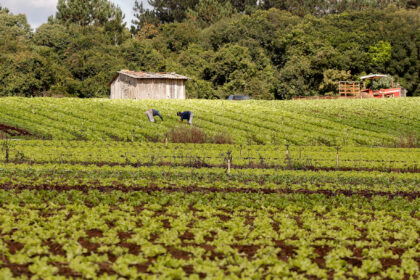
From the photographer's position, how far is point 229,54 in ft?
273

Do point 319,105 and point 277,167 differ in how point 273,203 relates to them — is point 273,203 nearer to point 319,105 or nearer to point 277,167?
point 277,167

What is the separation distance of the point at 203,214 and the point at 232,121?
3069 cm

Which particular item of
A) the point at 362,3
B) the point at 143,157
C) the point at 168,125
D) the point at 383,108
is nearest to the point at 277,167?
the point at 143,157

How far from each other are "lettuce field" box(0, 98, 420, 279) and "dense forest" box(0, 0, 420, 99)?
4839cm

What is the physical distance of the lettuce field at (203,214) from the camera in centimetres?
947

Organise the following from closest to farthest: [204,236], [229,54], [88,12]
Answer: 1. [204,236]
2. [229,54]
3. [88,12]

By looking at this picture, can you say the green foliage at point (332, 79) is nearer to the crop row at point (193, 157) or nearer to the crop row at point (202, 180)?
the crop row at point (193, 157)

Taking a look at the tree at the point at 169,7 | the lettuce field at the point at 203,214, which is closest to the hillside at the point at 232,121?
the lettuce field at the point at 203,214

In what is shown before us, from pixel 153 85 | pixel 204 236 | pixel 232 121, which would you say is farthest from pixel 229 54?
pixel 204 236

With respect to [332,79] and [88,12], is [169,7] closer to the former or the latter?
[88,12]

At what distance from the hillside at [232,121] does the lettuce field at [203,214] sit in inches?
268

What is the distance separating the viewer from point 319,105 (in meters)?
55.2

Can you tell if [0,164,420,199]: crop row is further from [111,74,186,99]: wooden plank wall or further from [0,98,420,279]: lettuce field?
[111,74,186,99]: wooden plank wall

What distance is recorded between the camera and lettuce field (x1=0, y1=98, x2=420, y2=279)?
947 cm
